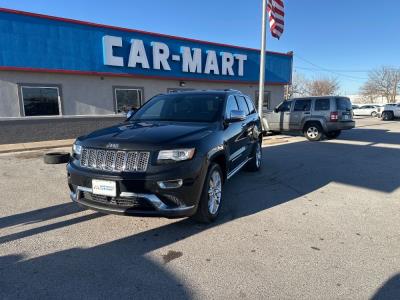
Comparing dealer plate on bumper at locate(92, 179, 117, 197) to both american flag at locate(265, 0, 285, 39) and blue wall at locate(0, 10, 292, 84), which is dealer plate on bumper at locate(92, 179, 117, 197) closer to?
blue wall at locate(0, 10, 292, 84)

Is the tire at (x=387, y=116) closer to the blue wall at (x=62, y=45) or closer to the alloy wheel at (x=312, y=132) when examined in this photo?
the alloy wheel at (x=312, y=132)

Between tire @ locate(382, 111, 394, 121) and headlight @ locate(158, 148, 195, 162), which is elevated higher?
headlight @ locate(158, 148, 195, 162)

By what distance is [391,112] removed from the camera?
2833 cm

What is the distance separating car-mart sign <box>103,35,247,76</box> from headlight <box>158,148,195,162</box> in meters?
10.9

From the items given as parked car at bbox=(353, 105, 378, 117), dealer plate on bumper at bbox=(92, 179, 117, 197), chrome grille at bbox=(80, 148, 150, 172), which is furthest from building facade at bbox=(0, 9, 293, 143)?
parked car at bbox=(353, 105, 378, 117)

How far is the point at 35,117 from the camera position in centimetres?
1192

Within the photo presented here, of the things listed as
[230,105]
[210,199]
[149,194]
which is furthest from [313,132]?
[149,194]

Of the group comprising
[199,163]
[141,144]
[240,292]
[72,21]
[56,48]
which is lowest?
[240,292]

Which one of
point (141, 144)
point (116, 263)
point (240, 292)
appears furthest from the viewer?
point (141, 144)

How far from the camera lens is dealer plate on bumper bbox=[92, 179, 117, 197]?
352cm

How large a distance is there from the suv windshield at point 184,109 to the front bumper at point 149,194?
131 cm

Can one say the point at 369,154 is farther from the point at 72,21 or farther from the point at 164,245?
the point at 72,21

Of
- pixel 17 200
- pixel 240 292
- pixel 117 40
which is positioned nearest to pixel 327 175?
pixel 240 292

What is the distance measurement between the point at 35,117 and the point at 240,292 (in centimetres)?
1169
